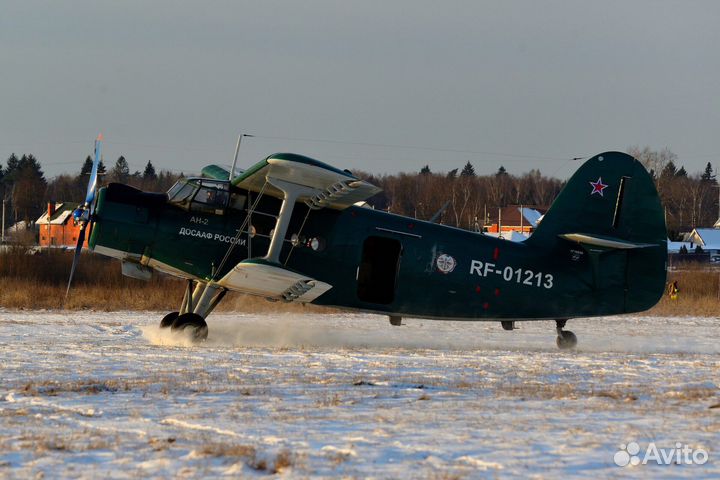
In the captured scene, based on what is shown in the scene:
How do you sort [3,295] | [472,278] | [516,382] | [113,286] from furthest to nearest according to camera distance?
1. [113,286]
2. [3,295]
3. [472,278]
4. [516,382]

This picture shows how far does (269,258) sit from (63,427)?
8.23 meters

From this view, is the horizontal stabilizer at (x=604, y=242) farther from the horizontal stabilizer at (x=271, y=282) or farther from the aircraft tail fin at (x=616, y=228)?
the horizontal stabilizer at (x=271, y=282)

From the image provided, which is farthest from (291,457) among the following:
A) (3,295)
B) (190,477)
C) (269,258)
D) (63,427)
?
(3,295)

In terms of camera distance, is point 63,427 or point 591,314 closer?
point 63,427

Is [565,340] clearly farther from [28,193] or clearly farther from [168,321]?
[28,193]

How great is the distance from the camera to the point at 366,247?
55.2ft

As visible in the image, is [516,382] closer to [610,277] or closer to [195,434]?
[195,434]

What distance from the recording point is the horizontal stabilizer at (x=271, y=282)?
15.4m

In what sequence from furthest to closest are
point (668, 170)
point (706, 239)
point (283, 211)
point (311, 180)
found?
point (668, 170)
point (706, 239)
point (283, 211)
point (311, 180)

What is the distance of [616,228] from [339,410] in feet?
34.2

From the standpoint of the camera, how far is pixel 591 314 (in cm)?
1783

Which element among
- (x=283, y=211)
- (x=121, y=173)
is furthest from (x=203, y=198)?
(x=121, y=173)

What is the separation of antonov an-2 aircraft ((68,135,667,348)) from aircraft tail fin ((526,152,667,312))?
0.07 ft

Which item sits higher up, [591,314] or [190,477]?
[591,314]
